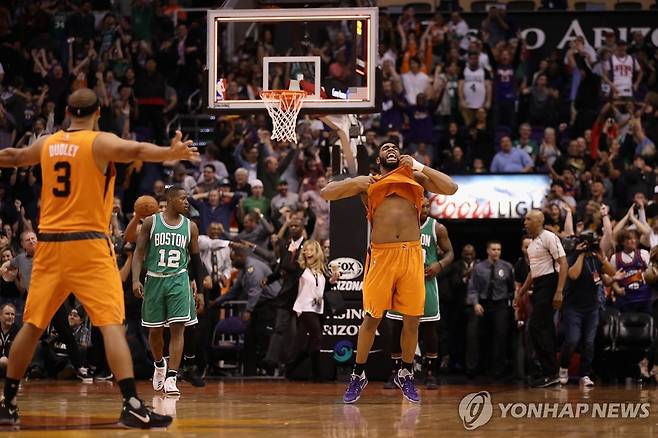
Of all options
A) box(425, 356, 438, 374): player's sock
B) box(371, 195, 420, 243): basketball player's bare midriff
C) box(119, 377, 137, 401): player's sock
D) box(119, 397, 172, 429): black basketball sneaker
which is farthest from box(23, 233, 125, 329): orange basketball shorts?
box(425, 356, 438, 374): player's sock

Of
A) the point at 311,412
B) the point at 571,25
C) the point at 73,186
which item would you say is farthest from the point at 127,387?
the point at 571,25

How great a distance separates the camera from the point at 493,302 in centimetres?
1528

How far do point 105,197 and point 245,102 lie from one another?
20.0 ft

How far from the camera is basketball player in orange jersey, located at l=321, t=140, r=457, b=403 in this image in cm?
1060

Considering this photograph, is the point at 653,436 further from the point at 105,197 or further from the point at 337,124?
the point at 337,124

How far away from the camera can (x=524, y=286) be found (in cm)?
1376

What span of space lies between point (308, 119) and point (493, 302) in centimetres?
585

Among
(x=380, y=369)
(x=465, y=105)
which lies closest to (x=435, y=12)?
(x=465, y=105)

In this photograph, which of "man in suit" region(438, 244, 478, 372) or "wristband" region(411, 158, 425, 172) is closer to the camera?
"wristband" region(411, 158, 425, 172)

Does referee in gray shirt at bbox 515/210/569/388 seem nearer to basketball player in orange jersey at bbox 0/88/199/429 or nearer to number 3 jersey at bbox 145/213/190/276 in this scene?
number 3 jersey at bbox 145/213/190/276

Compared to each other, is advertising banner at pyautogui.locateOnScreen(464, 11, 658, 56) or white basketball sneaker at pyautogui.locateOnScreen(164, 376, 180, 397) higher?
advertising banner at pyautogui.locateOnScreen(464, 11, 658, 56)

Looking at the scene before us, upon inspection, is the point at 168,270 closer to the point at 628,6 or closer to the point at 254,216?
the point at 254,216

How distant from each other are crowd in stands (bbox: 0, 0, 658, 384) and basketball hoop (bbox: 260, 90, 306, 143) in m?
1.52

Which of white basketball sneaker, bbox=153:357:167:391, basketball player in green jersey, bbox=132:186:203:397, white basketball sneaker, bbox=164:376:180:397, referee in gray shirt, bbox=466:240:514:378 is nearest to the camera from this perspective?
white basketball sneaker, bbox=164:376:180:397
